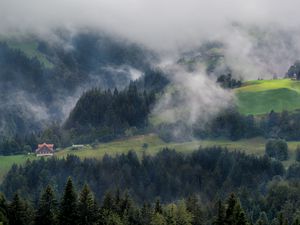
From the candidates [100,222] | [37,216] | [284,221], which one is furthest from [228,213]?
[37,216]

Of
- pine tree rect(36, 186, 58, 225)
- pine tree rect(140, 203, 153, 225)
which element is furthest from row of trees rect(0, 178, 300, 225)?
pine tree rect(140, 203, 153, 225)

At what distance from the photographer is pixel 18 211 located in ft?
481

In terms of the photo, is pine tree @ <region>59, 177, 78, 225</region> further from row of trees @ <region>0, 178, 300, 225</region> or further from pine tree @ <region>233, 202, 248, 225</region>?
pine tree @ <region>233, 202, 248, 225</region>

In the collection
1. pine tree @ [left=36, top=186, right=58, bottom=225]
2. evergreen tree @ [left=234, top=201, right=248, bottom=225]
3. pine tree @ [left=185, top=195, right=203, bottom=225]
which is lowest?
pine tree @ [left=185, top=195, right=203, bottom=225]

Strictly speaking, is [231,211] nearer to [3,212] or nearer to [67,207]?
[67,207]

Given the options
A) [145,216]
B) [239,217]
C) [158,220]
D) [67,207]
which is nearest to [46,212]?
[67,207]

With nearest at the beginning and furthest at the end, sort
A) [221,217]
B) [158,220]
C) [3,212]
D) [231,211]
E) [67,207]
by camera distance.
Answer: [3,212] → [231,211] → [67,207] → [221,217] → [158,220]

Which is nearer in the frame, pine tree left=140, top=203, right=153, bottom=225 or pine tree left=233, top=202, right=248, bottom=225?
pine tree left=233, top=202, right=248, bottom=225

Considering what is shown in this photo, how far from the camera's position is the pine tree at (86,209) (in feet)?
495

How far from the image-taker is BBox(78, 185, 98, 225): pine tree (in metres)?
151

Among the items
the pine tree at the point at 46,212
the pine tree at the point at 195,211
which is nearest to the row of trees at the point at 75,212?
the pine tree at the point at 46,212

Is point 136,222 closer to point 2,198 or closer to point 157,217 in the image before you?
point 157,217

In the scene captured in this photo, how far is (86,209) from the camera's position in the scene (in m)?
152

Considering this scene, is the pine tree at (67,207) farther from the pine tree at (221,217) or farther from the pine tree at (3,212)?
the pine tree at (221,217)
